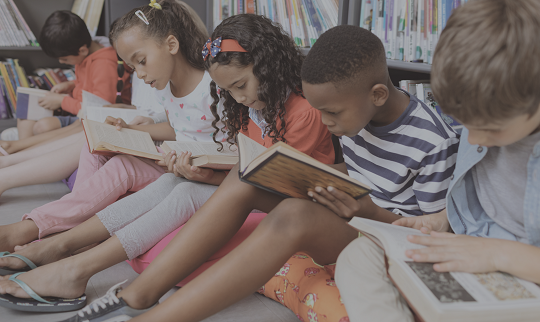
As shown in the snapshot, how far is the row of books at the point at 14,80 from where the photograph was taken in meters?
2.52

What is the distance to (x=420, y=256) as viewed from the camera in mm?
644

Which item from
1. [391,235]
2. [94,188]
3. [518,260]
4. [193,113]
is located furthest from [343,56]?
[94,188]

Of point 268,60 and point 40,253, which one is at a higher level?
point 268,60

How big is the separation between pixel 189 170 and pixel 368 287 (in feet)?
2.02

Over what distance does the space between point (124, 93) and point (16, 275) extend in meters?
1.39

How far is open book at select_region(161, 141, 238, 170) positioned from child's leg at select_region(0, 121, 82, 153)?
1.00m

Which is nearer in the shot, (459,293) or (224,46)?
(459,293)

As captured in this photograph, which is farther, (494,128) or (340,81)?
(340,81)

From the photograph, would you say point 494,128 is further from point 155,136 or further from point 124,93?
point 124,93

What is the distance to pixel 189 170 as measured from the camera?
117 centimetres

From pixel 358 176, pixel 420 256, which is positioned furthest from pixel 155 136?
pixel 420 256

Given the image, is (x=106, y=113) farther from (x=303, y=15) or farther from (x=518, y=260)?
(x=518, y=260)

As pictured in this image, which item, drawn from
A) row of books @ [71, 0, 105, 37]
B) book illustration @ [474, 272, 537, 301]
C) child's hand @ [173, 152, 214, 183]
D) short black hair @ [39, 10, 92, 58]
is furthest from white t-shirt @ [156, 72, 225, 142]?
row of books @ [71, 0, 105, 37]

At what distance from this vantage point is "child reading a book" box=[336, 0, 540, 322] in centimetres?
59
